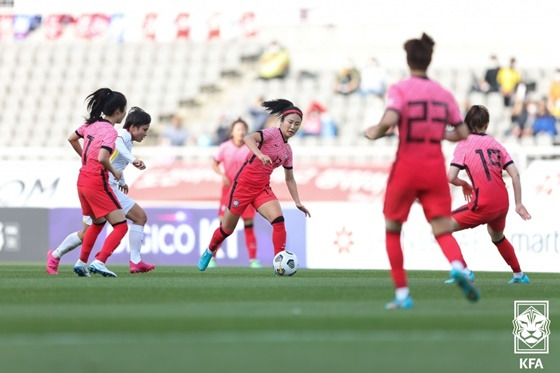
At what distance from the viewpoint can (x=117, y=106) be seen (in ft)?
46.9

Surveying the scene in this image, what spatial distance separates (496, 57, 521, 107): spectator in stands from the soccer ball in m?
14.3

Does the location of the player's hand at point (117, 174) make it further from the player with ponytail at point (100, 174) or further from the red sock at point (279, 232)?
the red sock at point (279, 232)

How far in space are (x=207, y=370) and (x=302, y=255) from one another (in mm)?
14948

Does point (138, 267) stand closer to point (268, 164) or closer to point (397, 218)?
point (268, 164)

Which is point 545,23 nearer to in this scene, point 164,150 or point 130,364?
point 164,150

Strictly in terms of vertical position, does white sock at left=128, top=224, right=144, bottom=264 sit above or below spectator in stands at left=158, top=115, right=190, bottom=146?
below

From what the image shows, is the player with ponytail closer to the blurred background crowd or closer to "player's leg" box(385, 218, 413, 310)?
"player's leg" box(385, 218, 413, 310)

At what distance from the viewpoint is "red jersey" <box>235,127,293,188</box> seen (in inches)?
598

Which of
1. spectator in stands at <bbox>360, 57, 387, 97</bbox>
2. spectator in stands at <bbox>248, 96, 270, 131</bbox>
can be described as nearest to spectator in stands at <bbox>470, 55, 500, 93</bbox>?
spectator in stands at <bbox>360, 57, 387, 97</bbox>

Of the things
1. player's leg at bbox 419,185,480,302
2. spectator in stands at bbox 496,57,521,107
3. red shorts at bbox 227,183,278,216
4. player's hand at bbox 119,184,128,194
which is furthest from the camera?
spectator in stands at bbox 496,57,521,107

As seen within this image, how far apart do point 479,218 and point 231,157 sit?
705 centimetres

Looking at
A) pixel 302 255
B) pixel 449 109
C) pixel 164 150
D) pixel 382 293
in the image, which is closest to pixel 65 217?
pixel 164 150

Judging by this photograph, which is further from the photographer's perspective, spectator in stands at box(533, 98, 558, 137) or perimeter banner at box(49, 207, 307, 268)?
spectator in stands at box(533, 98, 558, 137)

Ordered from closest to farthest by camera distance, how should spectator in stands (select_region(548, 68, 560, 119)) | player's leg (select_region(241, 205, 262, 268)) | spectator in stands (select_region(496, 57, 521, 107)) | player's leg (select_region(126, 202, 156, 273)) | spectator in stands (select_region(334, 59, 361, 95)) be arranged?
player's leg (select_region(126, 202, 156, 273))
player's leg (select_region(241, 205, 262, 268))
spectator in stands (select_region(548, 68, 560, 119))
spectator in stands (select_region(496, 57, 521, 107))
spectator in stands (select_region(334, 59, 361, 95))
